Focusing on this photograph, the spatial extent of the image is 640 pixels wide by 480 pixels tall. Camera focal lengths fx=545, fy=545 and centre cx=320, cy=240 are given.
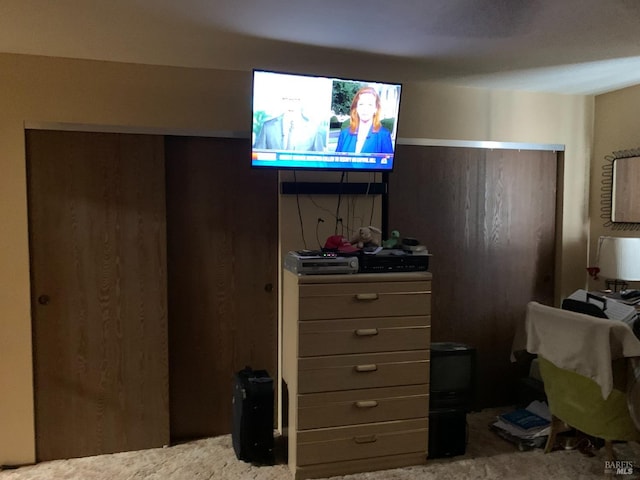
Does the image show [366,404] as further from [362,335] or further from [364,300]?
[364,300]

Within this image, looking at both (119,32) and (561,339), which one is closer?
(119,32)

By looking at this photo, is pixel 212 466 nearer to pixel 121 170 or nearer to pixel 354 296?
pixel 354 296

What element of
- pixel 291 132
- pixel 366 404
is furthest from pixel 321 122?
pixel 366 404

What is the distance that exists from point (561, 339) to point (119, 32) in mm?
2591

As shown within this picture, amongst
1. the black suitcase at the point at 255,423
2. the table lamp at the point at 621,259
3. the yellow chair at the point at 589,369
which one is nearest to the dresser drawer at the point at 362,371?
the black suitcase at the point at 255,423

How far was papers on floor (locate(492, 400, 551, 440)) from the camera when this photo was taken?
3139 millimetres

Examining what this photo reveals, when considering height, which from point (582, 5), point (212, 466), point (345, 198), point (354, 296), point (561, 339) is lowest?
point (212, 466)

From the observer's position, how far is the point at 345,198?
3338mm

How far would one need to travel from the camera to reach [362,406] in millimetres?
2809

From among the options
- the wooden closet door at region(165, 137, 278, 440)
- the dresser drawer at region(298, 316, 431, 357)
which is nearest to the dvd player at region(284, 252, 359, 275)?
the dresser drawer at region(298, 316, 431, 357)

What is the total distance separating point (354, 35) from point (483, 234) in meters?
1.76

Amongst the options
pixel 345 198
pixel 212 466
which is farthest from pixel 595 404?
pixel 212 466

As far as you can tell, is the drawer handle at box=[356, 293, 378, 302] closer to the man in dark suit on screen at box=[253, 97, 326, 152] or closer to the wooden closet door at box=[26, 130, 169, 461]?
the man in dark suit on screen at box=[253, 97, 326, 152]

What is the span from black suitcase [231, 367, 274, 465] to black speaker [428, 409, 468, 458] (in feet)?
2.91
